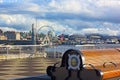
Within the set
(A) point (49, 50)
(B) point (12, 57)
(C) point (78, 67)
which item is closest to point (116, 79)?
(C) point (78, 67)

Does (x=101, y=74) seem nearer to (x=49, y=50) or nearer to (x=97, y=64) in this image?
(x=97, y=64)

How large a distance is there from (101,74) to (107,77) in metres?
0.37

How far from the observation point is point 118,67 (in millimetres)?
9992

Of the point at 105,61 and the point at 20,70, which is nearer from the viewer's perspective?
the point at 105,61

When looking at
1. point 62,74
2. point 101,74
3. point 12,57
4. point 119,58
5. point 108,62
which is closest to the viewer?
point 101,74

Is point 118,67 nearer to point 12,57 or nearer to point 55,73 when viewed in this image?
point 55,73

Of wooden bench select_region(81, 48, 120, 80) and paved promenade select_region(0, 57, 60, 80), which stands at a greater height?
wooden bench select_region(81, 48, 120, 80)

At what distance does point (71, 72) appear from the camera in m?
9.25

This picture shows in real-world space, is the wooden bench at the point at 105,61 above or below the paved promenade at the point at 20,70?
above

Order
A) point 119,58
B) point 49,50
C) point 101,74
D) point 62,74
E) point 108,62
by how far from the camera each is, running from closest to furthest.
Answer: point 101,74 → point 62,74 → point 108,62 → point 119,58 → point 49,50

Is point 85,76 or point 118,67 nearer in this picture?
point 85,76

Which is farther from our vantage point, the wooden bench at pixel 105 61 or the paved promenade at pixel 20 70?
the paved promenade at pixel 20 70

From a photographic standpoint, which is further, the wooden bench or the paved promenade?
the paved promenade

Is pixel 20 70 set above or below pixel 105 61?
below
